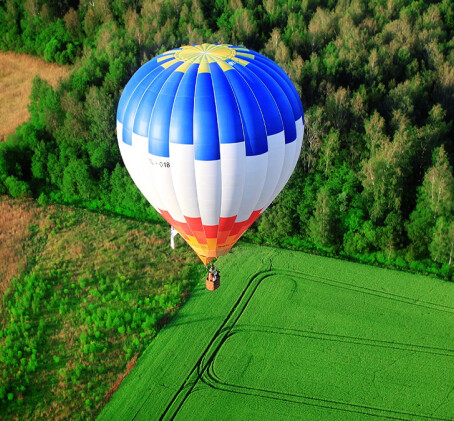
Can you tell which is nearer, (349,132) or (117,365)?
(117,365)

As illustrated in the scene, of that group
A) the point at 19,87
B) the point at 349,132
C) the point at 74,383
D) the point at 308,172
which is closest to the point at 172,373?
the point at 74,383

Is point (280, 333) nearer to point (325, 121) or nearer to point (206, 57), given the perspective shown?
point (206, 57)

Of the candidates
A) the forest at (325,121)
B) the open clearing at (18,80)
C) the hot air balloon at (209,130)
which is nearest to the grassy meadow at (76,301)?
the forest at (325,121)

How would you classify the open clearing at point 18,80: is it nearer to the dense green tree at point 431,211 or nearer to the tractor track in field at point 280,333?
the tractor track in field at point 280,333

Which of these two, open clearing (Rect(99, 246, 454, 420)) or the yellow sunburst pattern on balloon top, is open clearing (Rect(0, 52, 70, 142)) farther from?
the yellow sunburst pattern on balloon top

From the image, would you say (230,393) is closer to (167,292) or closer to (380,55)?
(167,292)
